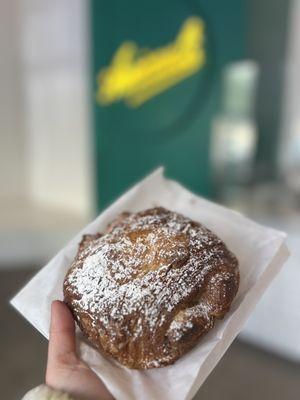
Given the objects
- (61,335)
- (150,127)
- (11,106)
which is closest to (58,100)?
(11,106)

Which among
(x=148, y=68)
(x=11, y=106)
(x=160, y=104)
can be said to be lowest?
(x=11, y=106)

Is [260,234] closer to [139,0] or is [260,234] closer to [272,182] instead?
[139,0]

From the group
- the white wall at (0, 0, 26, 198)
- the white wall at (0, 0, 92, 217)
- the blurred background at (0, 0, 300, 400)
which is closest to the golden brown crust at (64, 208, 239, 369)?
the blurred background at (0, 0, 300, 400)

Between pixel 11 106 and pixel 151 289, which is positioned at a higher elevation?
pixel 151 289

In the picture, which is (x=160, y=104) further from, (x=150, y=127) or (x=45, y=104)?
(x=45, y=104)

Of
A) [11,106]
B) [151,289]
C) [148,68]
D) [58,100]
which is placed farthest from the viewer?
[11,106]

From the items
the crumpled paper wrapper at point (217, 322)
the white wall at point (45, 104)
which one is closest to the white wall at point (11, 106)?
the white wall at point (45, 104)

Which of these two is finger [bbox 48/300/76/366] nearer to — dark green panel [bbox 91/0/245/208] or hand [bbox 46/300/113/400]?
hand [bbox 46/300/113/400]
